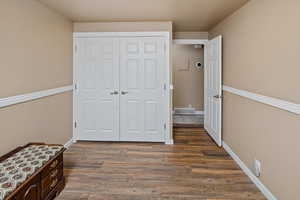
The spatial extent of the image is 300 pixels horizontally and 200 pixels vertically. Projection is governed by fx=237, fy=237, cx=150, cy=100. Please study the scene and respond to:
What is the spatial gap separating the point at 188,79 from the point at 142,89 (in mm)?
3308

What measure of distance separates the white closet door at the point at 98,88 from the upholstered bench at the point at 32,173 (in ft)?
5.90

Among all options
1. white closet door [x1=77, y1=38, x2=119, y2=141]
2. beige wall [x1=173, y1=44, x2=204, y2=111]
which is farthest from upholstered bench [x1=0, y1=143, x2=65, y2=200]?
beige wall [x1=173, y1=44, x2=204, y2=111]

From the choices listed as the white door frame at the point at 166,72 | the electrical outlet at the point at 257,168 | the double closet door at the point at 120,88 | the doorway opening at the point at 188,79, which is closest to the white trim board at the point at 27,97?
the white door frame at the point at 166,72

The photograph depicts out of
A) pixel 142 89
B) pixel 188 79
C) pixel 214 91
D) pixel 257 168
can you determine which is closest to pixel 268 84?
pixel 257 168

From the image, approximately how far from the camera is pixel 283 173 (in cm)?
211

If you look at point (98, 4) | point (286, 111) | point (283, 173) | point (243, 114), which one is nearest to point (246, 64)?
point (243, 114)

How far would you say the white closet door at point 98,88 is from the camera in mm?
4227

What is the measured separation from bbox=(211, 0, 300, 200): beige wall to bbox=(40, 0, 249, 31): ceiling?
1.07 ft

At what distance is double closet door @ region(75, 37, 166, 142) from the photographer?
4195 mm

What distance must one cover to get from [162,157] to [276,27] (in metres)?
2.27

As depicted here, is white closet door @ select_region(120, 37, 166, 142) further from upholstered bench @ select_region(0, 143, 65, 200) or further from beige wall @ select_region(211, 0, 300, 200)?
upholstered bench @ select_region(0, 143, 65, 200)

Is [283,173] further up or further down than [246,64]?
further down

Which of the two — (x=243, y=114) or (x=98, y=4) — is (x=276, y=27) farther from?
(x=98, y=4)

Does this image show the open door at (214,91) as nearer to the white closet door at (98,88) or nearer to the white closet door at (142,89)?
the white closet door at (142,89)
